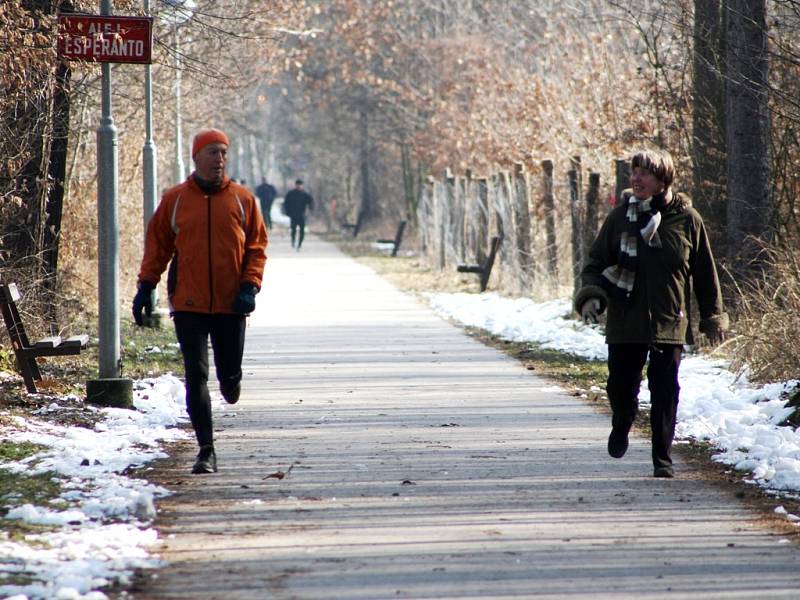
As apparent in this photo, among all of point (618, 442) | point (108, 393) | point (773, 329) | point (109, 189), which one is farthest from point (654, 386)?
point (109, 189)

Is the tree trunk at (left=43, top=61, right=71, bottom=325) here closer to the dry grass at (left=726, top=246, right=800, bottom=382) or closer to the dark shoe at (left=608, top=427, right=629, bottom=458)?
the dry grass at (left=726, top=246, right=800, bottom=382)

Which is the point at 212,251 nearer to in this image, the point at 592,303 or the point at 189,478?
the point at 189,478

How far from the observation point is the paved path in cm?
588

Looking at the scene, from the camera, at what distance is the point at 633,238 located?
26.8ft

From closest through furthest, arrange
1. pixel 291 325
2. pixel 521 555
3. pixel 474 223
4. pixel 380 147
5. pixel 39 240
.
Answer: pixel 521 555
pixel 39 240
pixel 291 325
pixel 474 223
pixel 380 147

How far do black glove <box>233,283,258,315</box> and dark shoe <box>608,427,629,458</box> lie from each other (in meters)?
2.16

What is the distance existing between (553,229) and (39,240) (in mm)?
9622

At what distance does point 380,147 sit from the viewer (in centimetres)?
5522

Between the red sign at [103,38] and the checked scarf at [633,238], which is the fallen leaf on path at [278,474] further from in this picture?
the red sign at [103,38]

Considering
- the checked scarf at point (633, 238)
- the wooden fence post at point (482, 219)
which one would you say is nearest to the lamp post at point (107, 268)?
the checked scarf at point (633, 238)

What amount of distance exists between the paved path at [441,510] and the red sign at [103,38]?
2669 mm

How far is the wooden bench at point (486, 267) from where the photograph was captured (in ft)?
82.8

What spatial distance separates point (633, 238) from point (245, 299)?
2153mm

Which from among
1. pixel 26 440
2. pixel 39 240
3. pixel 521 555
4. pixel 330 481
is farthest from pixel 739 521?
pixel 39 240
